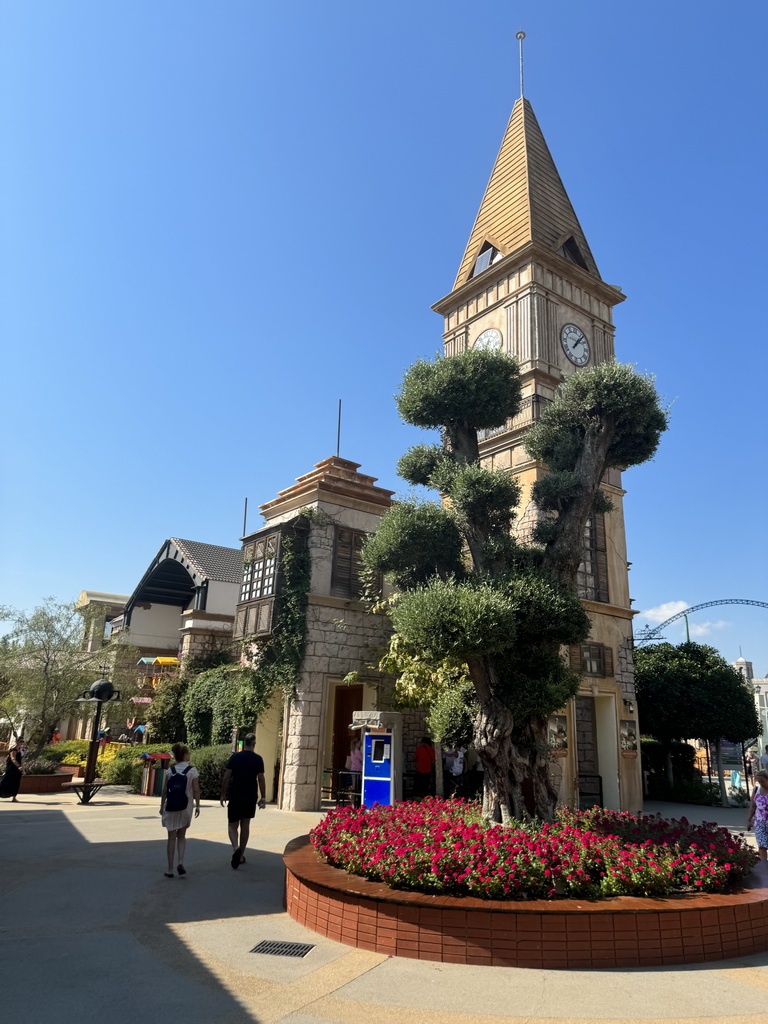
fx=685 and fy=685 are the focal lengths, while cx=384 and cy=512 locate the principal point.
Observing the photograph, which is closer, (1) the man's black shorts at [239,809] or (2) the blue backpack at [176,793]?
(2) the blue backpack at [176,793]

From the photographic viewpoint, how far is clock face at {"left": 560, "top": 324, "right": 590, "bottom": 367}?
18.5 m

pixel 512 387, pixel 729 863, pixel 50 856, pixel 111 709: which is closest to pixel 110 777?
pixel 111 709

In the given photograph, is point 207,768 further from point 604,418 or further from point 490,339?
point 490,339

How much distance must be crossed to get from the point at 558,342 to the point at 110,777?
1619 centimetres

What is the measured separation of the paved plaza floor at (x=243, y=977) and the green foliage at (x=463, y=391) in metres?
6.28

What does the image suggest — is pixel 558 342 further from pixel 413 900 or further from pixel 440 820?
pixel 413 900

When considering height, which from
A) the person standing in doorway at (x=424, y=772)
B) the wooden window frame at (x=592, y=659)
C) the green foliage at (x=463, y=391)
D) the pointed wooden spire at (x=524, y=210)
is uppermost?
the pointed wooden spire at (x=524, y=210)

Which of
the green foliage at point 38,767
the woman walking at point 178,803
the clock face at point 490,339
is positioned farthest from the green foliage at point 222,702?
the clock face at point 490,339

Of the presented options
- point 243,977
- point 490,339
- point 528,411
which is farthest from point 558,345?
point 243,977

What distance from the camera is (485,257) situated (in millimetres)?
20406

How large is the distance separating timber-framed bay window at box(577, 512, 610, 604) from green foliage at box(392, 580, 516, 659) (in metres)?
9.45

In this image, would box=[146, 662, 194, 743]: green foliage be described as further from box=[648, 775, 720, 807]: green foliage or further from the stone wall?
box=[648, 775, 720, 807]: green foliage

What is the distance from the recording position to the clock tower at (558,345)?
15.7 metres

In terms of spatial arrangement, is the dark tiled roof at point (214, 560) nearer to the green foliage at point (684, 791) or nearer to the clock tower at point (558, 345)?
the clock tower at point (558, 345)
